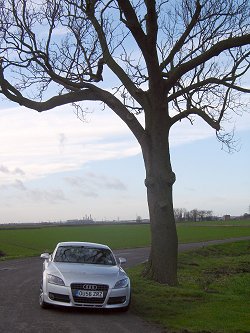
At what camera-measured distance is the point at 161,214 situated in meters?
16.0

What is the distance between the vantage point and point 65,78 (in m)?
18.1

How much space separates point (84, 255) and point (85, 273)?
4.83 feet

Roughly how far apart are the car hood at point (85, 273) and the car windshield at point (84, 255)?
435 mm

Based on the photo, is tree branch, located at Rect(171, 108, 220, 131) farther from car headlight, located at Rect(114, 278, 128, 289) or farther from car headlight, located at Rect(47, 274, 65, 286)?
car headlight, located at Rect(47, 274, 65, 286)

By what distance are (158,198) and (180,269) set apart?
893cm

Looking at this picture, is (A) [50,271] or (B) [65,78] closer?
(A) [50,271]

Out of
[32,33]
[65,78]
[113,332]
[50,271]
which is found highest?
[32,33]

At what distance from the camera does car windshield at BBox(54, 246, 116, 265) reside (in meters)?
12.3

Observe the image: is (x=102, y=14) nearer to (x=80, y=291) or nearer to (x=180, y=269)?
(x=80, y=291)

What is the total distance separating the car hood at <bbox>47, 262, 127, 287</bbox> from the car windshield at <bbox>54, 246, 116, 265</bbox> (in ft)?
1.43

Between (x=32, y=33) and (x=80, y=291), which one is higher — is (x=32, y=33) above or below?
above

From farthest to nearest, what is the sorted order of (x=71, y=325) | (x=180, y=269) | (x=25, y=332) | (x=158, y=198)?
(x=180, y=269)
(x=158, y=198)
(x=71, y=325)
(x=25, y=332)

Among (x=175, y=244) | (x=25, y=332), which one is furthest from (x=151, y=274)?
(x=25, y=332)

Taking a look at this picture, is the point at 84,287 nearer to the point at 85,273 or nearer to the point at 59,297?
the point at 85,273
